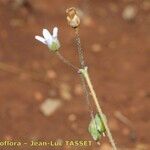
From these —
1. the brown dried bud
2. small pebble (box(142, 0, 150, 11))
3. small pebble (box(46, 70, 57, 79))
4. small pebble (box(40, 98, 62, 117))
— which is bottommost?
the brown dried bud

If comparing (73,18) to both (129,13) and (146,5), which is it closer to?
(129,13)

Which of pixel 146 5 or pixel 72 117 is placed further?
pixel 146 5

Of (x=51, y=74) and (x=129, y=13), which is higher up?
(x=129, y=13)

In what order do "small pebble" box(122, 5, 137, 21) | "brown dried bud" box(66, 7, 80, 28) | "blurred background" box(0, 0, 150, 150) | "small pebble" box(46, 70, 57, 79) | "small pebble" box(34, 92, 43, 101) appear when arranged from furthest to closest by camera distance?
"small pebble" box(122, 5, 137, 21)
"small pebble" box(46, 70, 57, 79)
"small pebble" box(34, 92, 43, 101)
"blurred background" box(0, 0, 150, 150)
"brown dried bud" box(66, 7, 80, 28)

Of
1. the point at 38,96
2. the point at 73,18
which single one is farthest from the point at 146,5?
the point at 73,18

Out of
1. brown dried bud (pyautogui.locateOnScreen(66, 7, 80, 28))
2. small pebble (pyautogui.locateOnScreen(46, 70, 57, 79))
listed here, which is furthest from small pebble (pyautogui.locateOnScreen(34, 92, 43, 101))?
brown dried bud (pyautogui.locateOnScreen(66, 7, 80, 28))

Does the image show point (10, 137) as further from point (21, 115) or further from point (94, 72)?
point (94, 72)

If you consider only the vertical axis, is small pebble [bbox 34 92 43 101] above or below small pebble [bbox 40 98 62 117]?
above

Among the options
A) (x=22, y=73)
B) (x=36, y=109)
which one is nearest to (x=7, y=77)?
(x=22, y=73)

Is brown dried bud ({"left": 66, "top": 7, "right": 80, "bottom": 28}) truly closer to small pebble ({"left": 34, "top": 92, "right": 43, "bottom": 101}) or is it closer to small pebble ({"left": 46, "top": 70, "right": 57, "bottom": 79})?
small pebble ({"left": 34, "top": 92, "right": 43, "bottom": 101})
